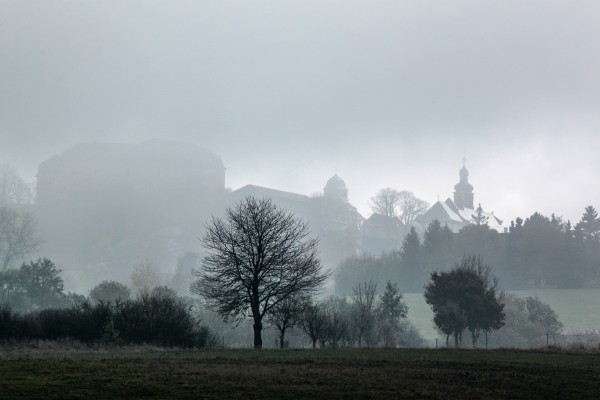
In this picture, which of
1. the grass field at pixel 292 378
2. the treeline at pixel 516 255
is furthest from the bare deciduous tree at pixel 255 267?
the treeline at pixel 516 255

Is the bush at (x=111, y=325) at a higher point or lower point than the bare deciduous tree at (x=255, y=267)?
lower

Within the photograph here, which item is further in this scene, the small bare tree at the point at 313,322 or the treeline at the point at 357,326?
the treeline at the point at 357,326

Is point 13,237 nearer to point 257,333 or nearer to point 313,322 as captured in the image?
point 313,322

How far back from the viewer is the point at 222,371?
84.0ft

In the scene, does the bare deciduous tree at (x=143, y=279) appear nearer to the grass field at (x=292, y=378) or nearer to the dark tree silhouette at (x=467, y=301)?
the dark tree silhouette at (x=467, y=301)

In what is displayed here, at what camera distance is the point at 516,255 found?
410ft

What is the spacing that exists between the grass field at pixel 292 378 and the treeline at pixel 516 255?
89.1 metres

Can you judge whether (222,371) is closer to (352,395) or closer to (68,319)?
(352,395)

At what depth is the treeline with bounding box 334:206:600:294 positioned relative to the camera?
121m

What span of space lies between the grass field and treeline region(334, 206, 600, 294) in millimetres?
89123

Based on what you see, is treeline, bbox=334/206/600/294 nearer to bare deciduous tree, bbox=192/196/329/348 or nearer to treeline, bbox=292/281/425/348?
treeline, bbox=292/281/425/348

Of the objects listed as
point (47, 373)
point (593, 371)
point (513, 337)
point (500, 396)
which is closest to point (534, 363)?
point (593, 371)

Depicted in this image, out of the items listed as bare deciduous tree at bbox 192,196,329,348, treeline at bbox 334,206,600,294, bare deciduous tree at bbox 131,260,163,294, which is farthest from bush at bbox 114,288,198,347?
treeline at bbox 334,206,600,294

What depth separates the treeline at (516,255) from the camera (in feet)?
398
